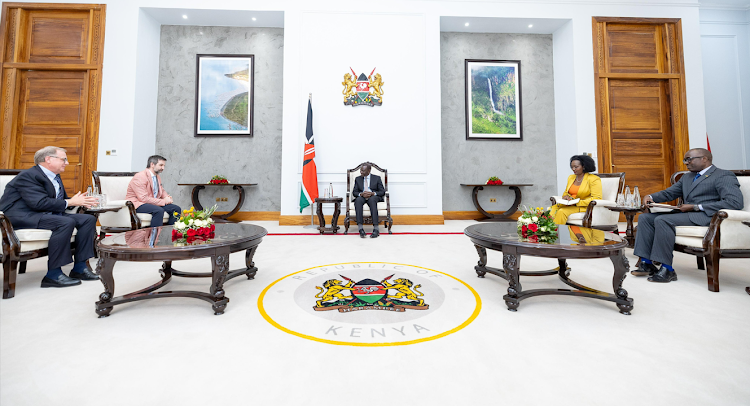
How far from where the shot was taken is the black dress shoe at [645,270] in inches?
103

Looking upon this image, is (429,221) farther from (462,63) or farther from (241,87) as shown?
(241,87)

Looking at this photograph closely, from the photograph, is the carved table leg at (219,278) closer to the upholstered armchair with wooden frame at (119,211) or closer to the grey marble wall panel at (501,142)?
the upholstered armchair with wooden frame at (119,211)

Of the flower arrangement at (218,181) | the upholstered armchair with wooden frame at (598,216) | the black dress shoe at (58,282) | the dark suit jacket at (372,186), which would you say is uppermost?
the flower arrangement at (218,181)

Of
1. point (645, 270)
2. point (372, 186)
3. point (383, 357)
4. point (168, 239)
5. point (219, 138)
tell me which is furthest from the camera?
point (219, 138)

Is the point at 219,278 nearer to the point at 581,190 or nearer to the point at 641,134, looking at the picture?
the point at 581,190

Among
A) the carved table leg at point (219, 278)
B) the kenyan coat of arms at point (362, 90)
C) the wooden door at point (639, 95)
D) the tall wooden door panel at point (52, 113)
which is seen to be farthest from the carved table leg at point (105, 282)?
the wooden door at point (639, 95)

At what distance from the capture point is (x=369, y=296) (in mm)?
2107

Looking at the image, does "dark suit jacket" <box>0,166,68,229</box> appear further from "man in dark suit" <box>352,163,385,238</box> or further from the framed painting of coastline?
the framed painting of coastline

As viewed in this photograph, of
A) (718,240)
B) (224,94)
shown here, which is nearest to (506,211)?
(718,240)

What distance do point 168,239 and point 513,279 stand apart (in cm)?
230

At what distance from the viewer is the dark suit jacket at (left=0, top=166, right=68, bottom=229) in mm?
2295

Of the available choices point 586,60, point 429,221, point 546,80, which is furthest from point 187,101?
point 586,60

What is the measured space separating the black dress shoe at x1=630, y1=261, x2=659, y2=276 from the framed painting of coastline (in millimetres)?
6447

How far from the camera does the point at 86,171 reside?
5.47 metres
